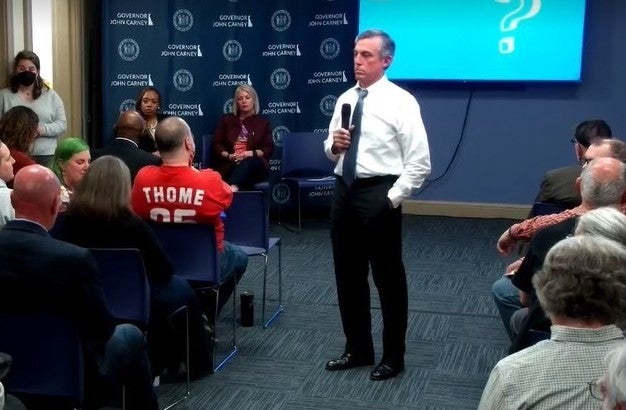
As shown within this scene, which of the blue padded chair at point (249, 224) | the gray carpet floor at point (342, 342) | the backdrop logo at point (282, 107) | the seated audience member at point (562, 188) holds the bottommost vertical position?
the gray carpet floor at point (342, 342)

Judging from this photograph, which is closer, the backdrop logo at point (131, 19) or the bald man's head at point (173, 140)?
the bald man's head at point (173, 140)

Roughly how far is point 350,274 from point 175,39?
4.53 meters

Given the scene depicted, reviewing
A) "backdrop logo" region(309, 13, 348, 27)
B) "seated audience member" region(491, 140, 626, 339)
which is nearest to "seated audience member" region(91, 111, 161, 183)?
"seated audience member" region(491, 140, 626, 339)

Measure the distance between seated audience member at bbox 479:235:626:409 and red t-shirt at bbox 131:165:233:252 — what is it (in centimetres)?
245

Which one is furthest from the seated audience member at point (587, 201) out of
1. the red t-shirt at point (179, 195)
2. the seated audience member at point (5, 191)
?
the seated audience member at point (5, 191)

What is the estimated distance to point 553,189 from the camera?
4898mm

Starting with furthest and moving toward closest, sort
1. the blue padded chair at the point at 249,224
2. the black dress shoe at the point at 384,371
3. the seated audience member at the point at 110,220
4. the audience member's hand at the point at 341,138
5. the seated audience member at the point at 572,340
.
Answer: the blue padded chair at the point at 249,224 → the black dress shoe at the point at 384,371 → the audience member's hand at the point at 341,138 → the seated audience member at the point at 110,220 → the seated audience member at the point at 572,340

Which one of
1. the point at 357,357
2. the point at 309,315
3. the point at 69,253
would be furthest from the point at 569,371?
the point at 309,315

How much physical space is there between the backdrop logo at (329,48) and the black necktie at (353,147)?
161 inches

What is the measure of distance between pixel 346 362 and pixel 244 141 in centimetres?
376

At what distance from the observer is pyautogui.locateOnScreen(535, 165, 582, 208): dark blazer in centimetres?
482

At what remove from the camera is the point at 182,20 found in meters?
8.16

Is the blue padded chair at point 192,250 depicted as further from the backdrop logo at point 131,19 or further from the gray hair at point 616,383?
the backdrop logo at point 131,19

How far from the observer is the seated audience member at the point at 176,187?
4.29 meters
